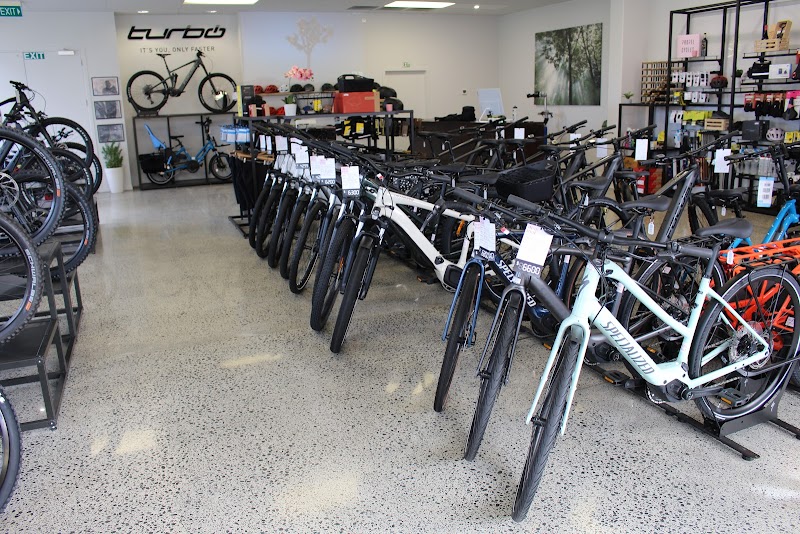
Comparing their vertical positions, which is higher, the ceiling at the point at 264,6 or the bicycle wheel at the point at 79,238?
the ceiling at the point at 264,6

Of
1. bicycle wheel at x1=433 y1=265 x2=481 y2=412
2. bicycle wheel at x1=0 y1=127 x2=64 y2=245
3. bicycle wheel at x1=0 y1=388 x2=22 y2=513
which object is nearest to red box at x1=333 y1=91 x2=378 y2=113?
bicycle wheel at x1=0 y1=127 x2=64 y2=245

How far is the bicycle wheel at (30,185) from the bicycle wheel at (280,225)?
1632 millimetres

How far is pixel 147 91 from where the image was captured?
37.5 ft

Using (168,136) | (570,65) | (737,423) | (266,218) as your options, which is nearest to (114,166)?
(168,136)

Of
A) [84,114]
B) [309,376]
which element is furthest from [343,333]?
[84,114]

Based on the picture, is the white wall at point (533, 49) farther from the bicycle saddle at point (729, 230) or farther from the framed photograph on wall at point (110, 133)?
the bicycle saddle at point (729, 230)

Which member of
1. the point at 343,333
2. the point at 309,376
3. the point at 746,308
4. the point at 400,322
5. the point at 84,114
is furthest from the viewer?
the point at 84,114

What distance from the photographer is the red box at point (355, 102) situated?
7438 mm

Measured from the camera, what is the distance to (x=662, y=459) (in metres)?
2.60

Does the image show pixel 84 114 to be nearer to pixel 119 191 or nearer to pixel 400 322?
pixel 119 191

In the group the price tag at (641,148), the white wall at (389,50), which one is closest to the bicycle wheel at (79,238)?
the price tag at (641,148)

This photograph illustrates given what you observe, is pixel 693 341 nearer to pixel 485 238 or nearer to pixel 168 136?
pixel 485 238

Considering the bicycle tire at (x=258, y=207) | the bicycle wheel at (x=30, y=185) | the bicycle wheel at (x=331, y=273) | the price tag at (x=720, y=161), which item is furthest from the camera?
the bicycle tire at (x=258, y=207)

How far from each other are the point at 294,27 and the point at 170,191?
3662 millimetres
